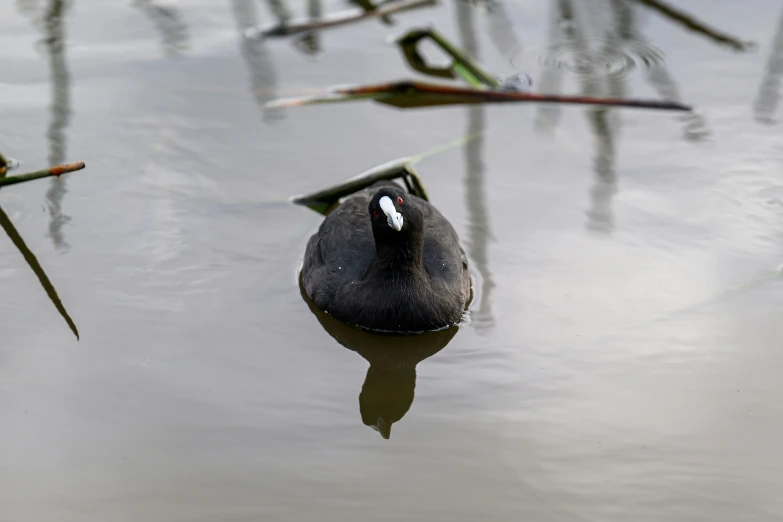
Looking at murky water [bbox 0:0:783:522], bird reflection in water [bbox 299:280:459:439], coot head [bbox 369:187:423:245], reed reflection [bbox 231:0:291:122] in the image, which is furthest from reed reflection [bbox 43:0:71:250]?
coot head [bbox 369:187:423:245]

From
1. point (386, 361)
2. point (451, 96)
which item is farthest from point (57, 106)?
point (386, 361)

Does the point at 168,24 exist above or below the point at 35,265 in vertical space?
above

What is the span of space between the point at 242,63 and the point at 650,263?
3473 mm

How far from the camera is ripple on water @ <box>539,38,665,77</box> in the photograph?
7656 mm

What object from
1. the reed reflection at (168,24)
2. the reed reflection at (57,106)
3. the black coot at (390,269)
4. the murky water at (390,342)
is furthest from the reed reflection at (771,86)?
the reed reflection at (57,106)

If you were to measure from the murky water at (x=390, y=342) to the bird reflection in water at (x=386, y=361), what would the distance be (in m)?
0.02

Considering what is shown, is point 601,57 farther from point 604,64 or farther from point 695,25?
point 695,25

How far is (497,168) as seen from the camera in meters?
6.62

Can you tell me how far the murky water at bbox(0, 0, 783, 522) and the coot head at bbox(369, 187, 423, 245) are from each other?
0.55 metres

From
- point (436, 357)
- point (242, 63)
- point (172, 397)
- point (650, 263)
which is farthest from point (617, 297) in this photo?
point (242, 63)

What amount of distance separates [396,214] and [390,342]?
2.26 ft

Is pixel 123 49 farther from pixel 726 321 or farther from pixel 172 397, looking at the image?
pixel 726 321

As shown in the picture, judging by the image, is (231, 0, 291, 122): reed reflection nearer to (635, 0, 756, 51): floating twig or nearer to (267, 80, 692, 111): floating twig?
(267, 80, 692, 111): floating twig

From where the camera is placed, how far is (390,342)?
5395 mm
